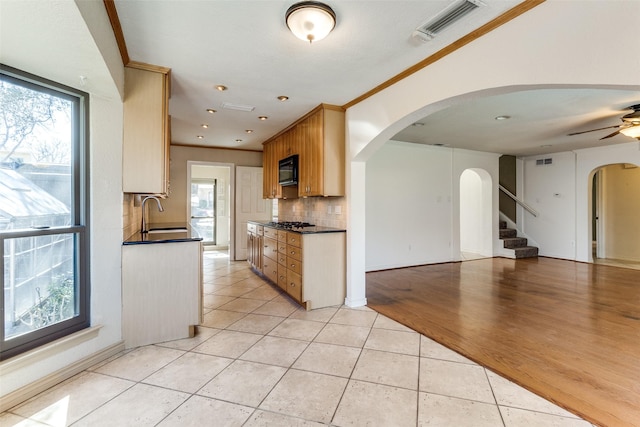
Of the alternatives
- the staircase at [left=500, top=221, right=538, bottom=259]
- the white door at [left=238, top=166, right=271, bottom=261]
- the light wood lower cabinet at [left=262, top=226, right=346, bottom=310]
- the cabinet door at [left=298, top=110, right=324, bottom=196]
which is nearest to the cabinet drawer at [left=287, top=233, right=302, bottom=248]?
the light wood lower cabinet at [left=262, top=226, right=346, bottom=310]

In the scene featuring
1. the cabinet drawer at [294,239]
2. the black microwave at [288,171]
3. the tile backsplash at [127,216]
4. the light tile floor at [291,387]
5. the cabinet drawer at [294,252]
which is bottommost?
the light tile floor at [291,387]

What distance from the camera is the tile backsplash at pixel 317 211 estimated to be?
378cm

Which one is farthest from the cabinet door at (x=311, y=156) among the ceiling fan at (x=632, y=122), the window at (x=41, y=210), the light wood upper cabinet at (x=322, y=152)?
the ceiling fan at (x=632, y=122)

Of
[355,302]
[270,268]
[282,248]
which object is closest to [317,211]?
[282,248]

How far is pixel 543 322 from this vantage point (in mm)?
3049

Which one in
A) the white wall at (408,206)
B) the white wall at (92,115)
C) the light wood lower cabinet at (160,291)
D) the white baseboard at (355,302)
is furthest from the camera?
the white wall at (408,206)

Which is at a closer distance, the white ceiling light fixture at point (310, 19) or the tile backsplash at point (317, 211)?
the white ceiling light fixture at point (310, 19)

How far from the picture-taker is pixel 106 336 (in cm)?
229

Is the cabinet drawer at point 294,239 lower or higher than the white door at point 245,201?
lower

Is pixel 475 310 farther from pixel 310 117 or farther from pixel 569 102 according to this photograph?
pixel 310 117

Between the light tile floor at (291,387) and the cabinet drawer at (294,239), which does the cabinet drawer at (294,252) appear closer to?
the cabinet drawer at (294,239)

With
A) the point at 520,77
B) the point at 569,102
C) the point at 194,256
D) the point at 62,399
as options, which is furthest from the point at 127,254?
the point at 569,102

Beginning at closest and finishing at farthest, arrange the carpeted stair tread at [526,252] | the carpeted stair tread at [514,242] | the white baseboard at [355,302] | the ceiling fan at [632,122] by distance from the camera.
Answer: the white baseboard at [355,302] < the ceiling fan at [632,122] < the carpeted stair tread at [526,252] < the carpeted stair tread at [514,242]

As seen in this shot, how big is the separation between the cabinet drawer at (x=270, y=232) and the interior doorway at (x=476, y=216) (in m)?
4.67
